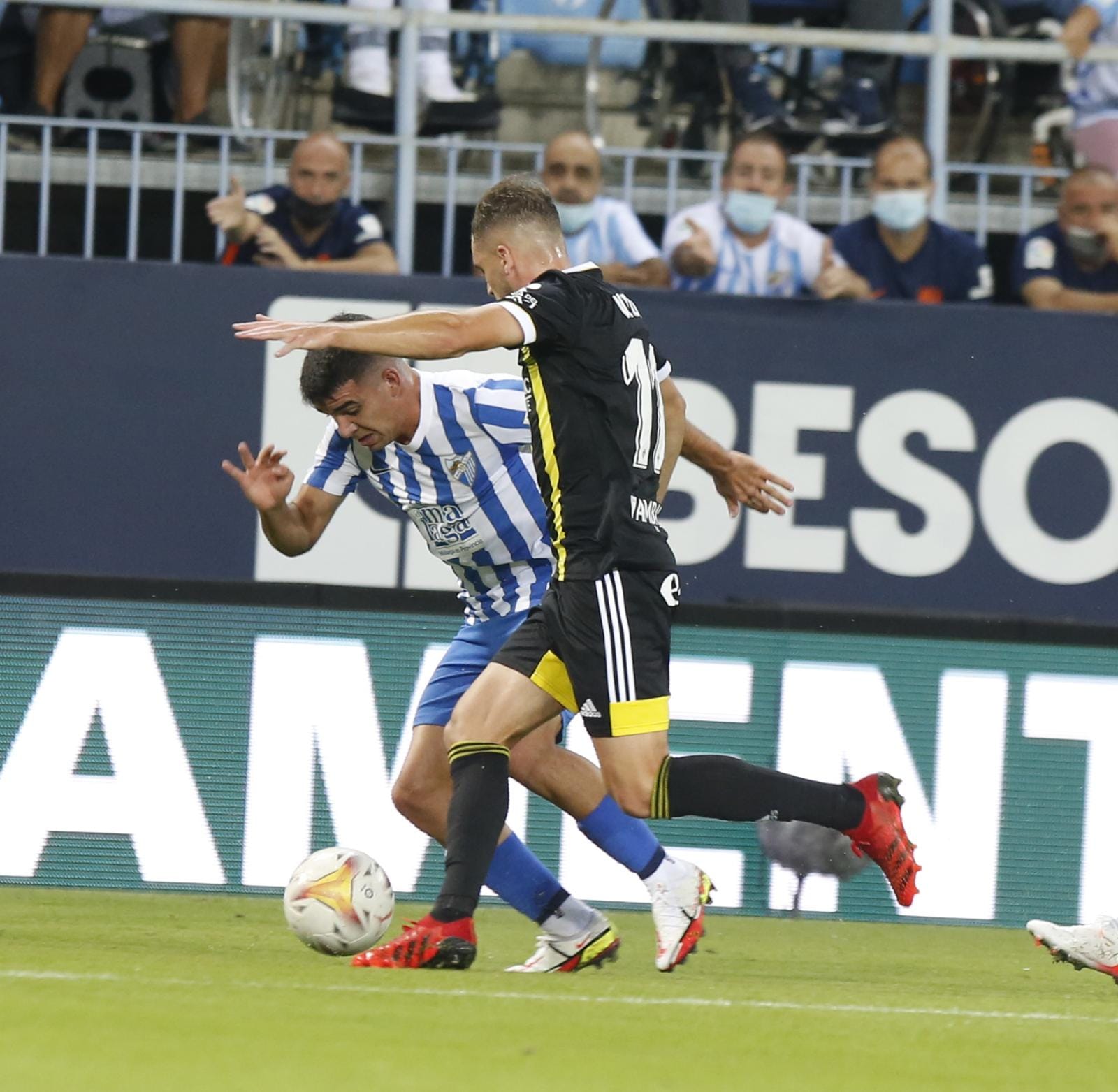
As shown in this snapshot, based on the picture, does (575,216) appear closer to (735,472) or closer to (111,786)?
(735,472)

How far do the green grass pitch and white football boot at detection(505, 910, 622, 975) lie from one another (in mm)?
62

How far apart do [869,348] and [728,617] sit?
1.63 metres

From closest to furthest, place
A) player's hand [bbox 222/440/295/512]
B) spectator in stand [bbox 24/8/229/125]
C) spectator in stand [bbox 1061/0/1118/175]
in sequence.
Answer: player's hand [bbox 222/440/295/512] < spectator in stand [bbox 24/8/229/125] < spectator in stand [bbox 1061/0/1118/175]

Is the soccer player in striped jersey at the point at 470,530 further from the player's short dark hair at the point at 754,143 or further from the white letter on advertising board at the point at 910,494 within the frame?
the player's short dark hair at the point at 754,143

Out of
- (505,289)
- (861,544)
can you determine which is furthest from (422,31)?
(505,289)

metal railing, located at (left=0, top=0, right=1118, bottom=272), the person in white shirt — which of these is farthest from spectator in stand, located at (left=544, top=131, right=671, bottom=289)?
metal railing, located at (left=0, top=0, right=1118, bottom=272)

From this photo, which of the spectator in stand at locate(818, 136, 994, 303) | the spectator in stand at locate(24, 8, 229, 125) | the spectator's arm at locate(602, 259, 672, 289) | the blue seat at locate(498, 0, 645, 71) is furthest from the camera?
the blue seat at locate(498, 0, 645, 71)

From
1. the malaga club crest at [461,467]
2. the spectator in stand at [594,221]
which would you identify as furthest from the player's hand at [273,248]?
the malaga club crest at [461,467]

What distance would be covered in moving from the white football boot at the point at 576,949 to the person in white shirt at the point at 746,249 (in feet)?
11.8

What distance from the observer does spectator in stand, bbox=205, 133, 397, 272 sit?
28.2 feet

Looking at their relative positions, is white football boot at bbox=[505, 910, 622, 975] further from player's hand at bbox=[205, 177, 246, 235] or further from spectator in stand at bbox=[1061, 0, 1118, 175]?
spectator in stand at bbox=[1061, 0, 1118, 175]

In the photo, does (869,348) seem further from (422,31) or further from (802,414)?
(422,31)

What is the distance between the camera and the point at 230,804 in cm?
743

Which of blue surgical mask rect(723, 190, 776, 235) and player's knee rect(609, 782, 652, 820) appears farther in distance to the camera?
blue surgical mask rect(723, 190, 776, 235)
